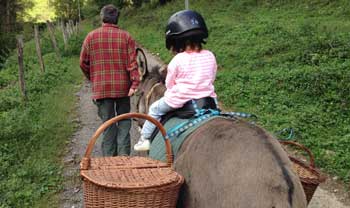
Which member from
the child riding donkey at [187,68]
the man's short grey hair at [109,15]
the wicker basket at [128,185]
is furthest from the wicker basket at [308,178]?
the man's short grey hair at [109,15]

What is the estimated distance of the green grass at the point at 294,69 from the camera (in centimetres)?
738

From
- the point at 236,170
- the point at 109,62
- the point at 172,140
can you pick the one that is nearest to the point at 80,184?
the point at 109,62

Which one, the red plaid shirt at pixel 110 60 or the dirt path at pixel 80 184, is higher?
the red plaid shirt at pixel 110 60

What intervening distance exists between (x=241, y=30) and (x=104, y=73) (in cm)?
1188

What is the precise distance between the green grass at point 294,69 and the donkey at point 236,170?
12.1ft

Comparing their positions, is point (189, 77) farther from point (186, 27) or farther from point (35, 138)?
point (35, 138)

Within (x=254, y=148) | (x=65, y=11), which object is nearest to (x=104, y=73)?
(x=254, y=148)

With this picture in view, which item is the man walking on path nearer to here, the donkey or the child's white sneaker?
the child's white sneaker

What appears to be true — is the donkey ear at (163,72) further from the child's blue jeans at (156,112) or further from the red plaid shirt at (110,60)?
the child's blue jeans at (156,112)

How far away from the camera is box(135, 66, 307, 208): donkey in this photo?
8.03ft

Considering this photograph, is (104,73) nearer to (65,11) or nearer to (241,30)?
(241,30)

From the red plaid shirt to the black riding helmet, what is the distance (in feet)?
5.80

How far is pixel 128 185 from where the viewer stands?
8.45ft

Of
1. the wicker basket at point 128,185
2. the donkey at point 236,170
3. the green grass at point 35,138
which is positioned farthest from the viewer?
the green grass at point 35,138
